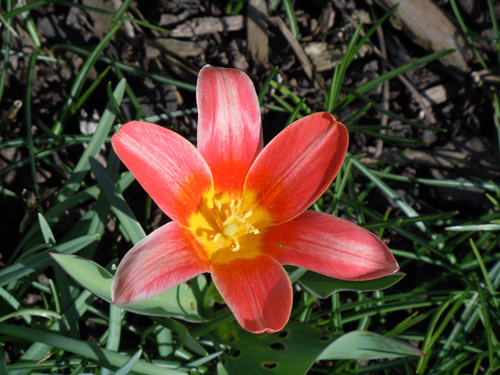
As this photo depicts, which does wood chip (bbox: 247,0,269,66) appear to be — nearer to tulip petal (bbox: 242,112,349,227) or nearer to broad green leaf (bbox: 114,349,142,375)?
tulip petal (bbox: 242,112,349,227)

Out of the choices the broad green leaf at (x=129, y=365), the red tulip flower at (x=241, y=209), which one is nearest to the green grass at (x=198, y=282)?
the broad green leaf at (x=129, y=365)

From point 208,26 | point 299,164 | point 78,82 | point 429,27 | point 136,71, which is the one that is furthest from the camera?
point 429,27

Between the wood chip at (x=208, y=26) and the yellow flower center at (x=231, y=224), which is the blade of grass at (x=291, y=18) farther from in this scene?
the yellow flower center at (x=231, y=224)

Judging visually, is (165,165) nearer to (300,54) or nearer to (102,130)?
(102,130)

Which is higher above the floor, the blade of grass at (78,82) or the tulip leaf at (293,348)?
the blade of grass at (78,82)

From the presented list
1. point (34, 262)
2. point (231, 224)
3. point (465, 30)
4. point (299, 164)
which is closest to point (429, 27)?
point (465, 30)

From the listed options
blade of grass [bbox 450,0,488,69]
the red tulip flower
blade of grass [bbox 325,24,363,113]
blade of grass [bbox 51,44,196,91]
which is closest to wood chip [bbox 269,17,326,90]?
blade of grass [bbox 325,24,363,113]

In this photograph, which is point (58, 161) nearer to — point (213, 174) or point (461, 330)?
point (213, 174)

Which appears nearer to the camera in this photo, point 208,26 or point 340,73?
point 340,73
